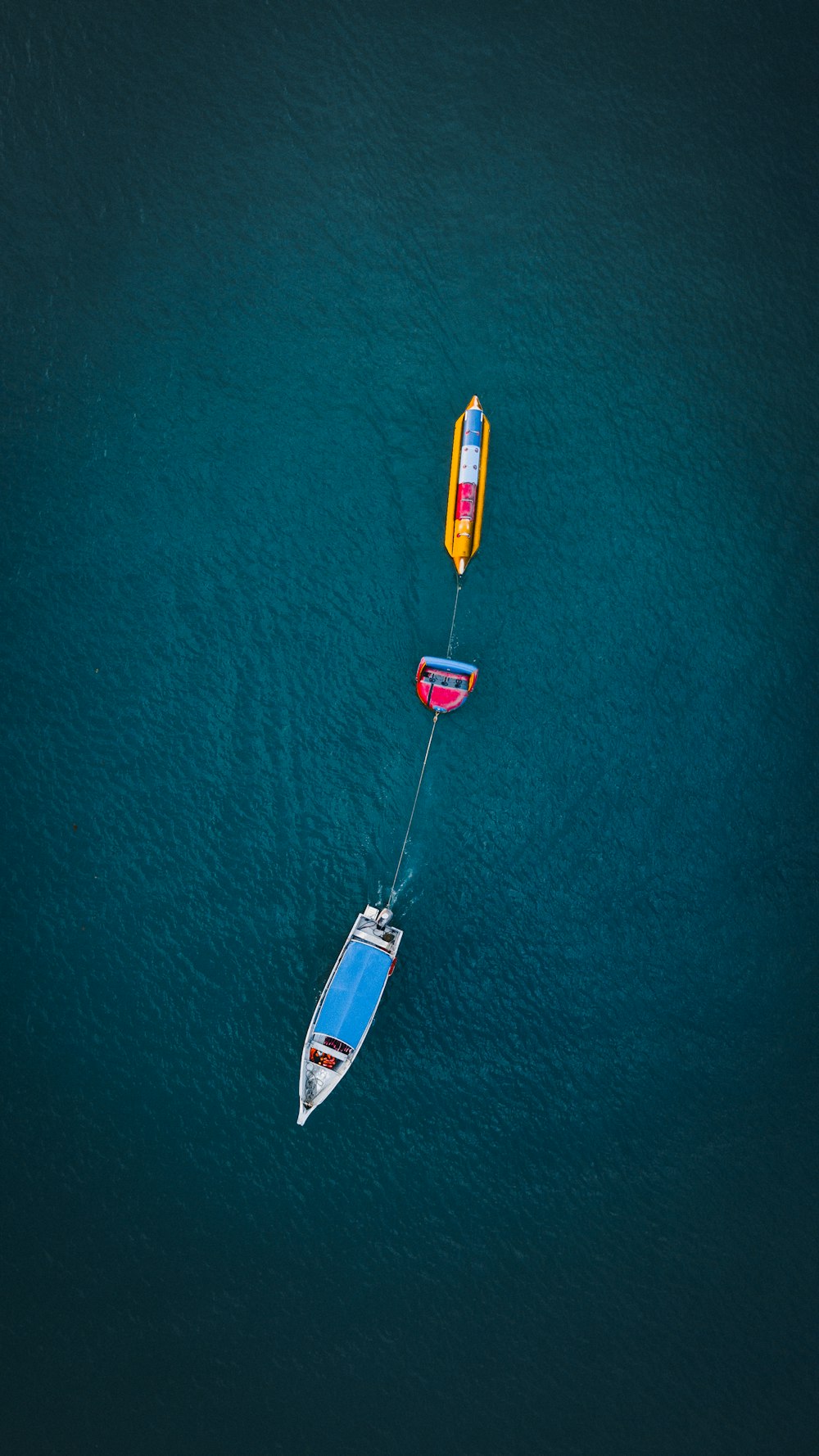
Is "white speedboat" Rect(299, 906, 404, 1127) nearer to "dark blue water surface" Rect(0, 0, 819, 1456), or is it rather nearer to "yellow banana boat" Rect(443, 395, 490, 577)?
"dark blue water surface" Rect(0, 0, 819, 1456)

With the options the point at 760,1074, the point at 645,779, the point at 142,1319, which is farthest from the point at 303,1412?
the point at 645,779

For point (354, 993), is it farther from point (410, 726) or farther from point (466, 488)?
point (466, 488)

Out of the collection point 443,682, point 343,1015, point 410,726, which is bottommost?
point 343,1015

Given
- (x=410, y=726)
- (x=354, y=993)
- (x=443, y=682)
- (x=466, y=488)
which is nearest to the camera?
(x=354, y=993)

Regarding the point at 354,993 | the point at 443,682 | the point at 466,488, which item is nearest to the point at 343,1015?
the point at 354,993

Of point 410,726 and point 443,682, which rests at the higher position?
point 443,682

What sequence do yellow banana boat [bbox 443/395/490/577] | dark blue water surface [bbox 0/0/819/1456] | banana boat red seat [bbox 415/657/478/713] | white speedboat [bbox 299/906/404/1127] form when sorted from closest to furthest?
white speedboat [bbox 299/906/404/1127] < dark blue water surface [bbox 0/0/819/1456] < banana boat red seat [bbox 415/657/478/713] < yellow banana boat [bbox 443/395/490/577]

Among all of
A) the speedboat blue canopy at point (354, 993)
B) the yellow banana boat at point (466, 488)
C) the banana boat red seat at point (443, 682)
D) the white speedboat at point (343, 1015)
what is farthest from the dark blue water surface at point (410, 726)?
the speedboat blue canopy at point (354, 993)

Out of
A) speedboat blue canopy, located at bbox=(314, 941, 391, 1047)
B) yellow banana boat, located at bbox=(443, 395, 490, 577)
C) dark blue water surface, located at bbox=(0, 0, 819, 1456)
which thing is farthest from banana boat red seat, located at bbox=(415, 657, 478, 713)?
speedboat blue canopy, located at bbox=(314, 941, 391, 1047)
